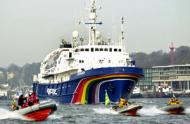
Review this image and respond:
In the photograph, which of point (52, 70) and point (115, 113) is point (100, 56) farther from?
point (115, 113)

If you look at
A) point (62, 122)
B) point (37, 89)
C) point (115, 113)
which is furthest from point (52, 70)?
point (62, 122)

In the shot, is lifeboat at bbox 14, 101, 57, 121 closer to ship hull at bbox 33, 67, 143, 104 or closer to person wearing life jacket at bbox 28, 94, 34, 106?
person wearing life jacket at bbox 28, 94, 34, 106

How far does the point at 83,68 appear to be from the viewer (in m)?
70.8

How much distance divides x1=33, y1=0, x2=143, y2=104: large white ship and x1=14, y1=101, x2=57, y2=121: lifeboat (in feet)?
71.1

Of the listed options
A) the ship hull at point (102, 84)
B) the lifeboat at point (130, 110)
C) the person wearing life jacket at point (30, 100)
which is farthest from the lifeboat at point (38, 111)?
the ship hull at point (102, 84)

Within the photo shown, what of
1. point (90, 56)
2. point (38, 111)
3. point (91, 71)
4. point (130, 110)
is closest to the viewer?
point (38, 111)

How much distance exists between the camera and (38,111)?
144ft

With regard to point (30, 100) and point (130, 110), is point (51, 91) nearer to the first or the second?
point (130, 110)

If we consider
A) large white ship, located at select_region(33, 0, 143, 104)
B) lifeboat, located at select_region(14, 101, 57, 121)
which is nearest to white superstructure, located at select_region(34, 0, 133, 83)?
large white ship, located at select_region(33, 0, 143, 104)

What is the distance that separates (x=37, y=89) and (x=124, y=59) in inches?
835

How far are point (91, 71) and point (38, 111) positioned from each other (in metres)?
22.3

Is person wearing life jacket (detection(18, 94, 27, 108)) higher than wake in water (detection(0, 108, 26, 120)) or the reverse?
higher

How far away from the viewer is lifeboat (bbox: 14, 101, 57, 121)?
43.4 meters

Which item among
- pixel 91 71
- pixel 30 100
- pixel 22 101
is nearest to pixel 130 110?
pixel 22 101
